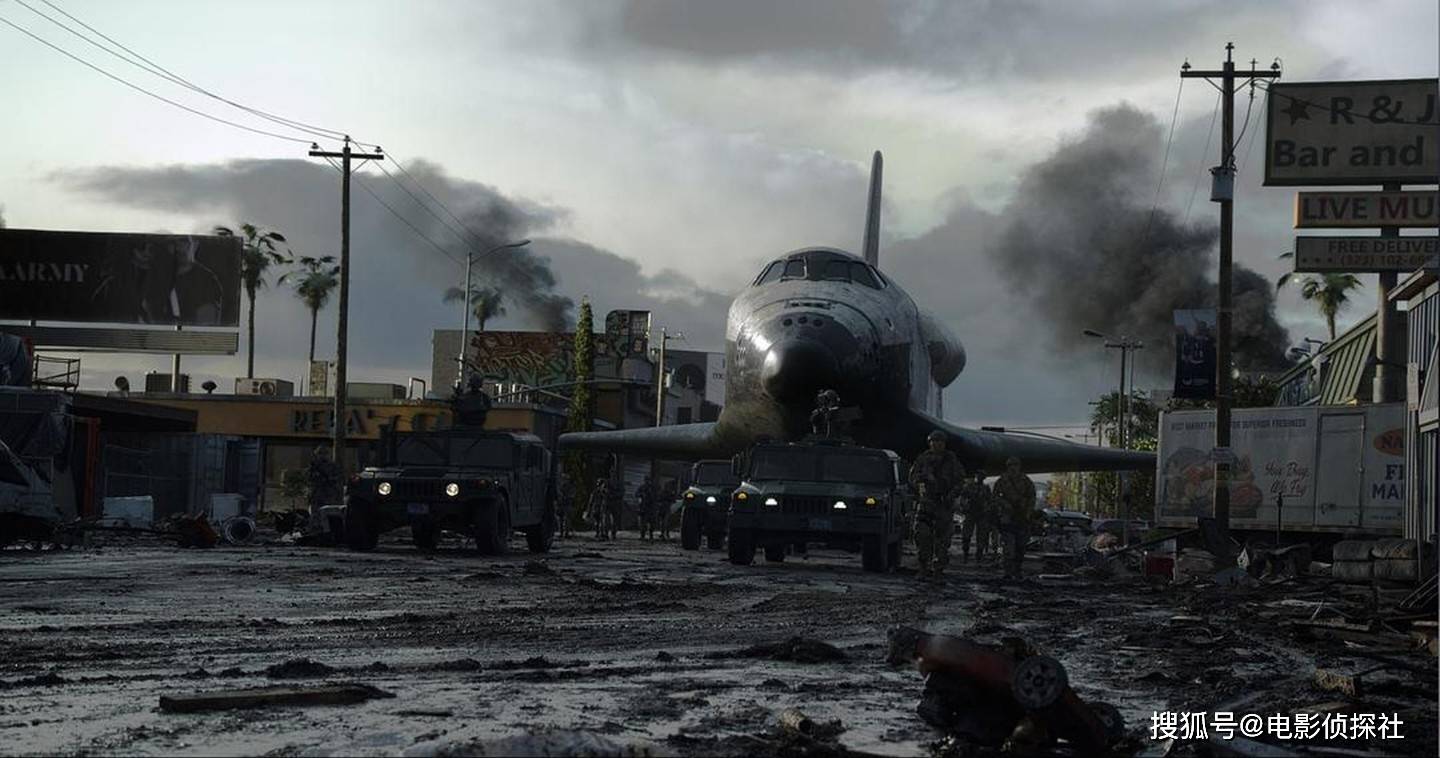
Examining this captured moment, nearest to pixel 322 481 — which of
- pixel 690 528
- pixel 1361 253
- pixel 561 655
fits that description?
pixel 690 528

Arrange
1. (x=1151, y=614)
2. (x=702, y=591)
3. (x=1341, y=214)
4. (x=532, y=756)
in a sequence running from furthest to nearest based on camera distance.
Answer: (x=1341, y=214)
(x=702, y=591)
(x=1151, y=614)
(x=532, y=756)

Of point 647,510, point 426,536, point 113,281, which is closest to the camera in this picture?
point 426,536

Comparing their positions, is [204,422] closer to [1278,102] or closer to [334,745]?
[1278,102]

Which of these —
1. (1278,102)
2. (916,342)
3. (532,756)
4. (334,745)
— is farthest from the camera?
(1278,102)

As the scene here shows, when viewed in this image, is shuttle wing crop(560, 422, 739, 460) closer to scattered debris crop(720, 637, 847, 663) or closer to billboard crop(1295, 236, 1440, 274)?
billboard crop(1295, 236, 1440, 274)

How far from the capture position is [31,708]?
6258 millimetres

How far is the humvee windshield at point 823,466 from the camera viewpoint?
21.1 m

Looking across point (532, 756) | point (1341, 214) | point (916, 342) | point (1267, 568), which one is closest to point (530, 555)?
point (916, 342)

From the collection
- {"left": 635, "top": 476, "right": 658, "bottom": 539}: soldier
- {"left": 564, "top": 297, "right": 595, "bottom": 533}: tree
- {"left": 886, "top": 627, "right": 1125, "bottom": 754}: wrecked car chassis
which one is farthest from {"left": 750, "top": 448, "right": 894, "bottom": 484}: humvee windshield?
{"left": 564, "top": 297, "right": 595, "bottom": 533}: tree

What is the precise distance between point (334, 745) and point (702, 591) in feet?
31.3

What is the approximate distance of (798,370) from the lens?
22172 mm

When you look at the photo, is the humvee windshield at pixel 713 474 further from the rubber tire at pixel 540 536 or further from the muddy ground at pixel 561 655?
the muddy ground at pixel 561 655

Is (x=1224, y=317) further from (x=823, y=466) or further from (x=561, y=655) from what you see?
(x=561, y=655)

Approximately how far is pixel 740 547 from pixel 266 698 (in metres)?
14.5
